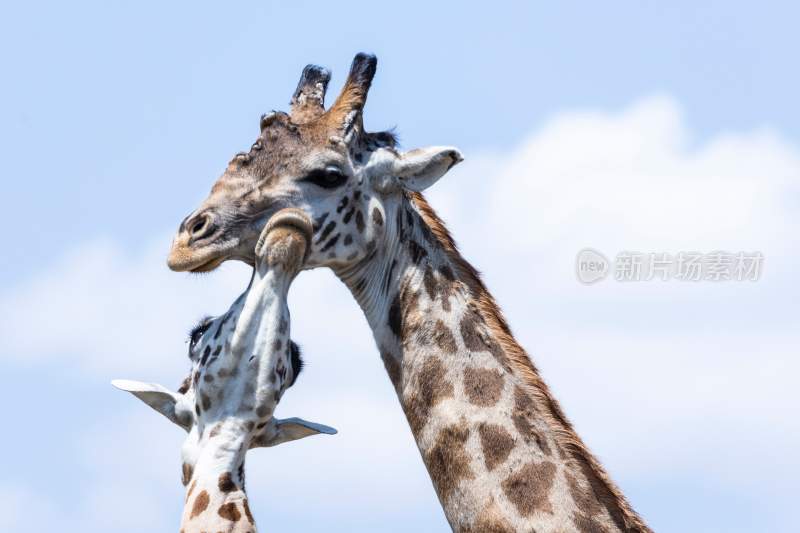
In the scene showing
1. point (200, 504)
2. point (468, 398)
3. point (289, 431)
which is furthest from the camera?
point (468, 398)

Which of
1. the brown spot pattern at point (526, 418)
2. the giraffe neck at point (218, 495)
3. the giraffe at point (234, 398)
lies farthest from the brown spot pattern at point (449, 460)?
the giraffe neck at point (218, 495)

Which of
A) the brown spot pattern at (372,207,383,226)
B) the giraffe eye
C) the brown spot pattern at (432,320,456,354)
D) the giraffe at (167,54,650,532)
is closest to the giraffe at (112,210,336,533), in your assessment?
the giraffe at (167,54,650,532)

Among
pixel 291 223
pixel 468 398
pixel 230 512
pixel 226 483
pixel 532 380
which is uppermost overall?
pixel 532 380

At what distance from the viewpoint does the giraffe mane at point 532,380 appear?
9258 mm

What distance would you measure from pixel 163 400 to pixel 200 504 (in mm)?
748

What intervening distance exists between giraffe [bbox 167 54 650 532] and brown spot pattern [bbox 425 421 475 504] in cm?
1

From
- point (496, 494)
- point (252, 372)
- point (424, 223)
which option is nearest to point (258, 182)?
point (424, 223)

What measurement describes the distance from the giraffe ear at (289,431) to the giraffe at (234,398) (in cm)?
2

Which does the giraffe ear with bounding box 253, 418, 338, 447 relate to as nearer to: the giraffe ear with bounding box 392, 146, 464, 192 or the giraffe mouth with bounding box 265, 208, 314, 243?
the giraffe mouth with bounding box 265, 208, 314, 243

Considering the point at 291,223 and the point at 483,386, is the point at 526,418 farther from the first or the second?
the point at 291,223

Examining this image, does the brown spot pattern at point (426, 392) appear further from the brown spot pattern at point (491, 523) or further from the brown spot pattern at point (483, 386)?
the brown spot pattern at point (491, 523)

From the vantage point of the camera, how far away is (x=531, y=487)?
30.1 ft

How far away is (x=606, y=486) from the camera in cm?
932

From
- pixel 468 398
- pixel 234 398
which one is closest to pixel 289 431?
pixel 234 398
